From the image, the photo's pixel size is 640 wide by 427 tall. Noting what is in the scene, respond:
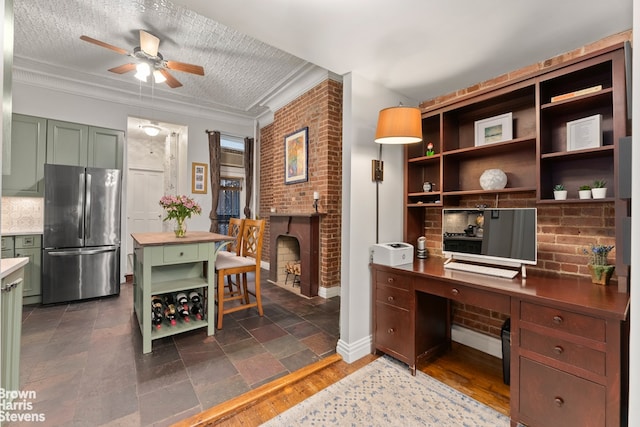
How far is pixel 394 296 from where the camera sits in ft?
7.31

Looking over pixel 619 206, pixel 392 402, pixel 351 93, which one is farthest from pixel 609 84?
pixel 392 402

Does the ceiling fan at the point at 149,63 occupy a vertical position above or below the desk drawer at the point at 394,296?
above

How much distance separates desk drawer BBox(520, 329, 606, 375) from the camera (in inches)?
53.3

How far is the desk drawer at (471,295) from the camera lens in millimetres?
1676

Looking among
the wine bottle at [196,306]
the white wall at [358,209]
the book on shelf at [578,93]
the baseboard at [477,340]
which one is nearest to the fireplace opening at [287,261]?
the wine bottle at [196,306]

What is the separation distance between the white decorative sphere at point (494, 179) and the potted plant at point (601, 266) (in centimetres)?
68

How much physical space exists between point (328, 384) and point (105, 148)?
4333 mm

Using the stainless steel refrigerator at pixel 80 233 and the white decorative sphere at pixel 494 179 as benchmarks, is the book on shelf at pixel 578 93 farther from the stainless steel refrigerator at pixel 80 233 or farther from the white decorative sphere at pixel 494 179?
the stainless steel refrigerator at pixel 80 233

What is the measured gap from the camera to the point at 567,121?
1.96 metres

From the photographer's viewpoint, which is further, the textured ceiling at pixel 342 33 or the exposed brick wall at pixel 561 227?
the exposed brick wall at pixel 561 227

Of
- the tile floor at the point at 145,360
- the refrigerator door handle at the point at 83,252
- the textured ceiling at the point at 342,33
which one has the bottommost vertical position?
the tile floor at the point at 145,360

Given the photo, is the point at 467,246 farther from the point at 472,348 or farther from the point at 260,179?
the point at 260,179

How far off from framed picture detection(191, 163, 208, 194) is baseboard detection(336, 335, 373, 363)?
4.01 metres

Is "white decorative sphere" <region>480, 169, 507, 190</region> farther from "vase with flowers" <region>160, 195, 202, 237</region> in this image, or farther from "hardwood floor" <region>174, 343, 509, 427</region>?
"vase with flowers" <region>160, 195, 202, 237</region>
